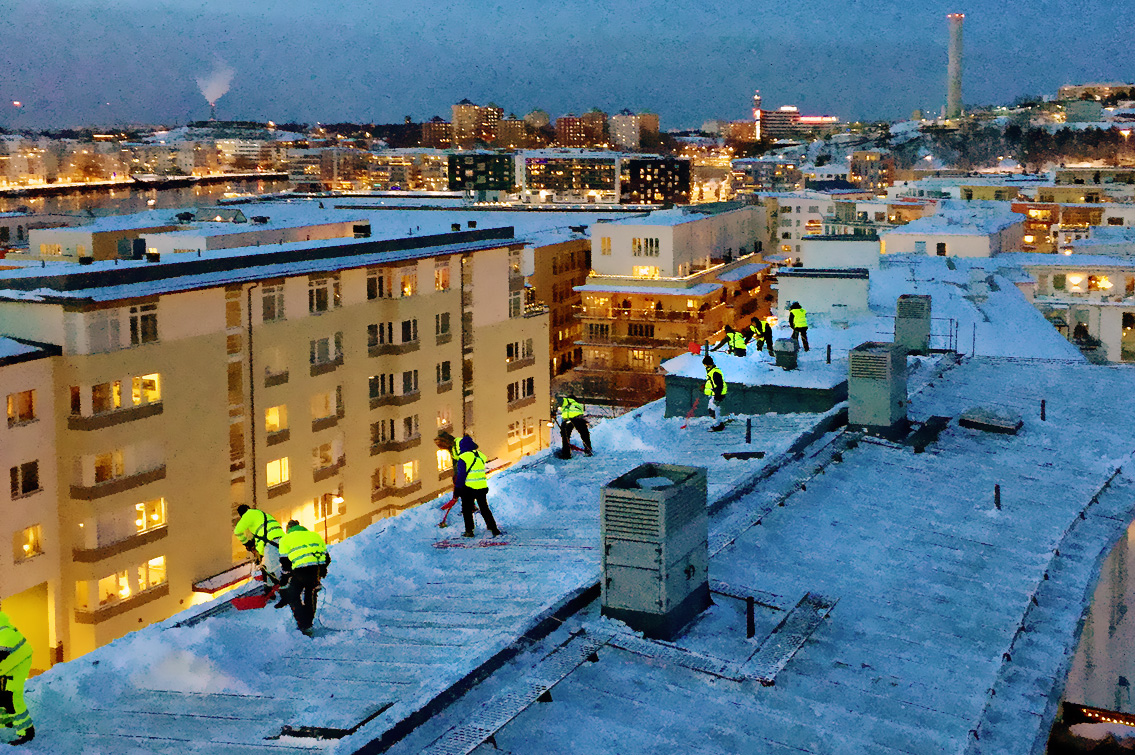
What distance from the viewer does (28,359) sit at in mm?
22016

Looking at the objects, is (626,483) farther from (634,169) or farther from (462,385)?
(634,169)

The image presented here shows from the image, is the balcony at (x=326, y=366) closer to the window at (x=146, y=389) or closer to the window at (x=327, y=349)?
the window at (x=327, y=349)

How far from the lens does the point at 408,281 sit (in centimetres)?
3238

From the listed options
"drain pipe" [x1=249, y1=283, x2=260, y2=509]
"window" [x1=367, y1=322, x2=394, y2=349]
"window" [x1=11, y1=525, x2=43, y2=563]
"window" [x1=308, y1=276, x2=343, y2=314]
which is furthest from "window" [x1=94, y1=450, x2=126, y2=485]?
"window" [x1=367, y1=322, x2=394, y2=349]

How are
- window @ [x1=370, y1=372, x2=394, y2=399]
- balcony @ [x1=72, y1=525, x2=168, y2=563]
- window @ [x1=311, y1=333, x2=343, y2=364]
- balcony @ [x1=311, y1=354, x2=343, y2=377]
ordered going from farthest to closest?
window @ [x1=370, y1=372, x2=394, y2=399] → window @ [x1=311, y1=333, x2=343, y2=364] → balcony @ [x1=311, y1=354, x2=343, y2=377] → balcony @ [x1=72, y1=525, x2=168, y2=563]

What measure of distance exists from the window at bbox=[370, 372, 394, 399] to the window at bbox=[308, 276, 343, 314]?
240 cm

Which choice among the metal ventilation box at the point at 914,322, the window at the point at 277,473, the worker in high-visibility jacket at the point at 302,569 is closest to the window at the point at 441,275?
the window at the point at 277,473

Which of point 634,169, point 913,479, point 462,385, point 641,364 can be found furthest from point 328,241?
point 634,169

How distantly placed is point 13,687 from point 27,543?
16273 millimetres

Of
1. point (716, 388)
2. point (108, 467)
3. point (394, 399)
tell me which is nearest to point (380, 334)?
point (394, 399)

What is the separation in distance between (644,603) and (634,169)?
15635 centimetres

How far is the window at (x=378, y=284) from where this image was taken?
1224 inches

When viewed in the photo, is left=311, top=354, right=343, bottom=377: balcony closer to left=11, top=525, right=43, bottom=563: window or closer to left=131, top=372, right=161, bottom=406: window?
left=131, top=372, right=161, bottom=406: window

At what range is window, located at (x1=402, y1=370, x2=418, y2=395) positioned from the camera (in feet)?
105
